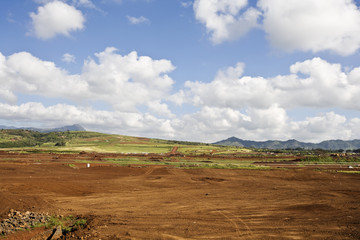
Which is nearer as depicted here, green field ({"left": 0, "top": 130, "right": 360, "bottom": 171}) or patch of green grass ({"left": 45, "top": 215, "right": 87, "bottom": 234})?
patch of green grass ({"left": 45, "top": 215, "right": 87, "bottom": 234})

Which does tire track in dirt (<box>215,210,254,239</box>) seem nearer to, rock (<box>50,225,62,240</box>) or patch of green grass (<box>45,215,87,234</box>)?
patch of green grass (<box>45,215,87,234</box>)

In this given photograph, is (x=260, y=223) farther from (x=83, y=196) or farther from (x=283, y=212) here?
(x=83, y=196)

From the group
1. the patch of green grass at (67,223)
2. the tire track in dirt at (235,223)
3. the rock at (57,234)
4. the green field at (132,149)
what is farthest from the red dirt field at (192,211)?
the green field at (132,149)

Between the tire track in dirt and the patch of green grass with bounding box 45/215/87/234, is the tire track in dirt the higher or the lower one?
the higher one

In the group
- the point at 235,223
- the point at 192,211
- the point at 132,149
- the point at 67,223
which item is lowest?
the point at 132,149

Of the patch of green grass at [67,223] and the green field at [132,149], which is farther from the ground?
the patch of green grass at [67,223]

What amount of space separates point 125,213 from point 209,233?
279 inches

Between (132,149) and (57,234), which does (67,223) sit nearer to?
(57,234)

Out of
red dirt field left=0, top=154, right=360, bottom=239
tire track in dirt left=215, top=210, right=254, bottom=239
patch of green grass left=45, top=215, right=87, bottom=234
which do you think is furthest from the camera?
patch of green grass left=45, top=215, right=87, bottom=234

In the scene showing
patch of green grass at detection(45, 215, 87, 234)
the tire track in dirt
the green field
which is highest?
the tire track in dirt

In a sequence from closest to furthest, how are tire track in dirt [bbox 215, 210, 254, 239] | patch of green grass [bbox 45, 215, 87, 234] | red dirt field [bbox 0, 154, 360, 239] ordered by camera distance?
tire track in dirt [bbox 215, 210, 254, 239], red dirt field [bbox 0, 154, 360, 239], patch of green grass [bbox 45, 215, 87, 234]

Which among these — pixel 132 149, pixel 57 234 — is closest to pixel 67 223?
pixel 57 234

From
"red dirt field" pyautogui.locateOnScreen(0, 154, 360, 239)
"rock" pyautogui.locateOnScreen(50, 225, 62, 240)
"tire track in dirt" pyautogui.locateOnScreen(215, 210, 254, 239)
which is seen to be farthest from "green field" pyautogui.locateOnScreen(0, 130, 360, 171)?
"rock" pyautogui.locateOnScreen(50, 225, 62, 240)

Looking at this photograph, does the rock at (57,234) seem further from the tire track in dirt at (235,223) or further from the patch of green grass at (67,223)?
the tire track in dirt at (235,223)
